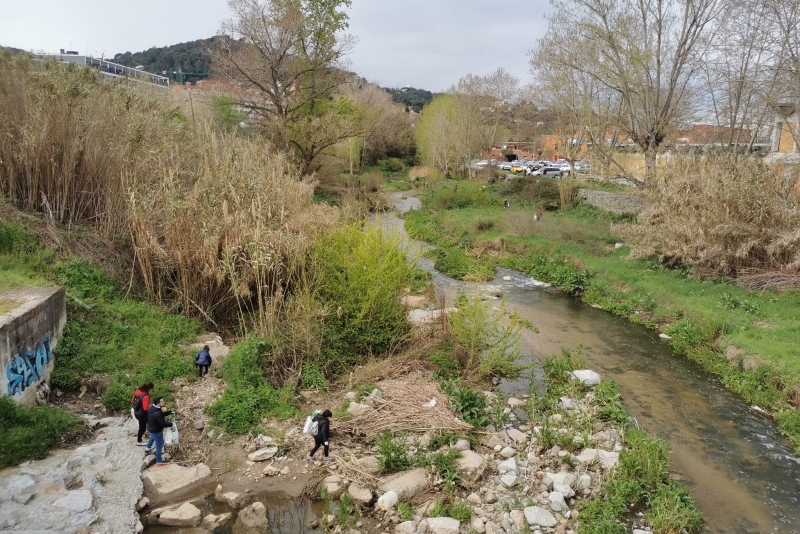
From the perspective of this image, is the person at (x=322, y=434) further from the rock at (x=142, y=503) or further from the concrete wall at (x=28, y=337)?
the concrete wall at (x=28, y=337)

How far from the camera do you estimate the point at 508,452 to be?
7.84m

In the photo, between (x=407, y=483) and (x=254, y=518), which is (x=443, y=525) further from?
(x=254, y=518)

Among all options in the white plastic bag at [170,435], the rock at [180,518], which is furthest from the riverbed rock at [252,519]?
the white plastic bag at [170,435]

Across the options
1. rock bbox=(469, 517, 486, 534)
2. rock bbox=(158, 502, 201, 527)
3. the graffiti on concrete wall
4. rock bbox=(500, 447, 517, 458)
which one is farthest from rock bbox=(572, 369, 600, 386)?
the graffiti on concrete wall

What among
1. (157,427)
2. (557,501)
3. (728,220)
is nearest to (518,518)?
(557,501)

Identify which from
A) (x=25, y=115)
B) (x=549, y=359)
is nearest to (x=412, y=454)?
(x=549, y=359)

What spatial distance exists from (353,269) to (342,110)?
758 inches

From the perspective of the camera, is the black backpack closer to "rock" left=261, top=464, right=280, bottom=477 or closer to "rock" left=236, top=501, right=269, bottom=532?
"rock" left=261, top=464, right=280, bottom=477

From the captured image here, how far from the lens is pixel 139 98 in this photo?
13.9 m

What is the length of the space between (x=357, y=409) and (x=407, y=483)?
6.24 ft

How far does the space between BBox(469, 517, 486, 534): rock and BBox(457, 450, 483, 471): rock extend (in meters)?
0.96

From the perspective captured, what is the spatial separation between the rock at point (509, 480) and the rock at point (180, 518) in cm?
397

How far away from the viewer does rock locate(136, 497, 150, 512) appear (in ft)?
20.8

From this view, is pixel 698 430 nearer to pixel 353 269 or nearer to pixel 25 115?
pixel 353 269
